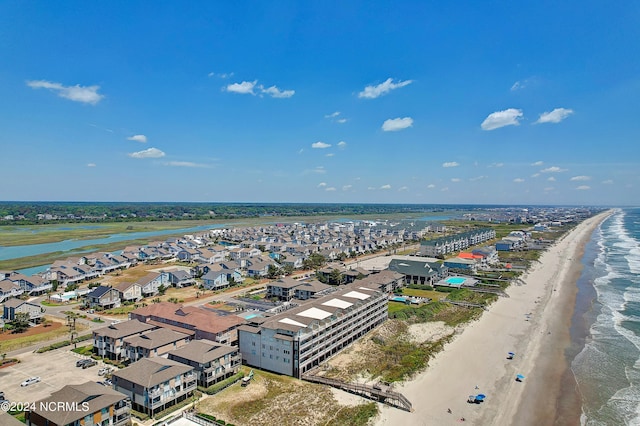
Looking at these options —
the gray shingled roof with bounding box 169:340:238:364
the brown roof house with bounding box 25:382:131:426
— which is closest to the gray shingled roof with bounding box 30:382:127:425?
the brown roof house with bounding box 25:382:131:426

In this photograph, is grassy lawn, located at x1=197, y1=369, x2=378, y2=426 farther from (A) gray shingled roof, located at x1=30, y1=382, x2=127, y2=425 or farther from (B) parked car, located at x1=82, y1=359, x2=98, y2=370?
(B) parked car, located at x1=82, y1=359, x2=98, y2=370

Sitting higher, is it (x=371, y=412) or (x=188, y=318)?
(x=188, y=318)

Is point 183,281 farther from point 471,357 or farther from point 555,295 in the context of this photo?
point 555,295

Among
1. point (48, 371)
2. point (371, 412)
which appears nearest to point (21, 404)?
point (48, 371)

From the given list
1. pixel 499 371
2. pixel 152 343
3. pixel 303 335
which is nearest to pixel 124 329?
pixel 152 343

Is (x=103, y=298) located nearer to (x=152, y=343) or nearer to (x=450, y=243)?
(x=152, y=343)

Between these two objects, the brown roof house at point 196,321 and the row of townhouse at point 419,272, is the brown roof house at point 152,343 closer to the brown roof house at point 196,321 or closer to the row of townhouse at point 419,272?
the brown roof house at point 196,321
